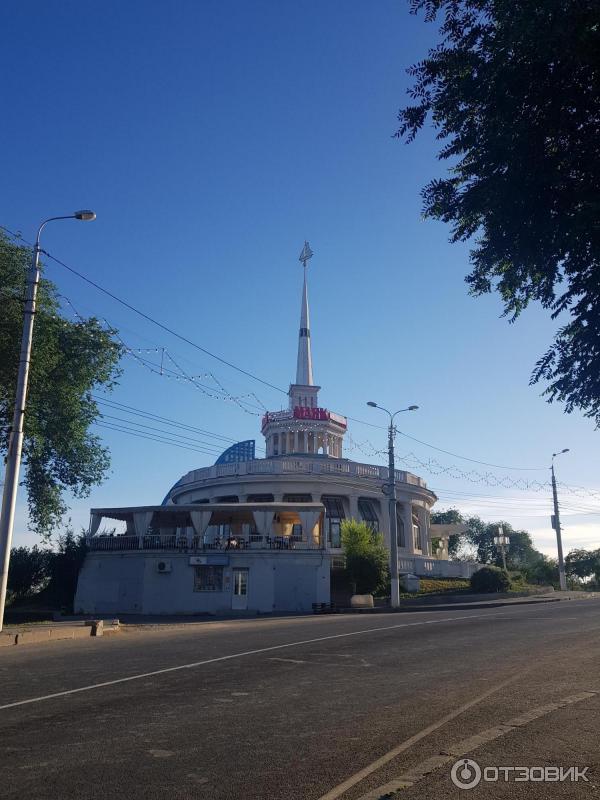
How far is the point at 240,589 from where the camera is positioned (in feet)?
120

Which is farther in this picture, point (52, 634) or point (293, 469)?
point (293, 469)

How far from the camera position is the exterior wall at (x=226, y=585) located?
3631cm

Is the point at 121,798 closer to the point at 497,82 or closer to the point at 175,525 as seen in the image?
the point at 497,82

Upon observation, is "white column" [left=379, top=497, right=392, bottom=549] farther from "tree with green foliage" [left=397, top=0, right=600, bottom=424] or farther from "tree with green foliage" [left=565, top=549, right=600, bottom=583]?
"tree with green foliage" [left=397, top=0, right=600, bottom=424]

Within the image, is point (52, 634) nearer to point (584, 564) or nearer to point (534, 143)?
point (534, 143)

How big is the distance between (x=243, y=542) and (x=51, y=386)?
15377 millimetres

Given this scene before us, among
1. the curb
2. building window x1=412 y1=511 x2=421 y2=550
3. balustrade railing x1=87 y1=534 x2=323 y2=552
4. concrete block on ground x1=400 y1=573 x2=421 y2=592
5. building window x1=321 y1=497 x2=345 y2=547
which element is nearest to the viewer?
the curb

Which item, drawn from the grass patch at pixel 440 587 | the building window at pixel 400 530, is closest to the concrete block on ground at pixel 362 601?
the grass patch at pixel 440 587

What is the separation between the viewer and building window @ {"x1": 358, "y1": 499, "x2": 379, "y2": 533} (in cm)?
5509

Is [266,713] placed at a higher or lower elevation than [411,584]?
lower

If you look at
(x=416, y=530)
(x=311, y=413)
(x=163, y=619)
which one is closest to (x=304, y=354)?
(x=311, y=413)

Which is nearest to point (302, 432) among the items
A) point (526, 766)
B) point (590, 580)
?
point (590, 580)

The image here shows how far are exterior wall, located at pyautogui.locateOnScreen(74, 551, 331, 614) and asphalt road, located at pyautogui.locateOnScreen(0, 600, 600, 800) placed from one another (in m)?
23.3

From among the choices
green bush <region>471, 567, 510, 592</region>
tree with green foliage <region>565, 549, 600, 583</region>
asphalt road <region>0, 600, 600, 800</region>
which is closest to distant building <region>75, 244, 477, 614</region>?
green bush <region>471, 567, 510, 592</region>
